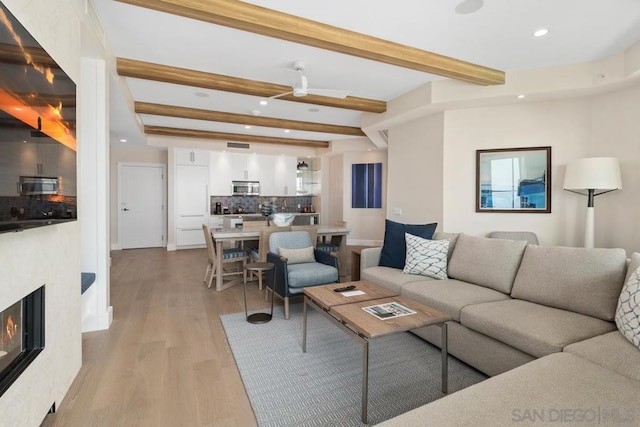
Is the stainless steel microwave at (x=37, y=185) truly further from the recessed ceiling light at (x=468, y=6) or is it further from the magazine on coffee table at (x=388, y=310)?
the recessed ceiling light at (x=468, y=6)

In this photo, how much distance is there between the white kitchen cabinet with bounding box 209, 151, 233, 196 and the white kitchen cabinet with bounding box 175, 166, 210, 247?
0.41 feet

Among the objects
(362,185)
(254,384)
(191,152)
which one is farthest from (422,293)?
(191,152)

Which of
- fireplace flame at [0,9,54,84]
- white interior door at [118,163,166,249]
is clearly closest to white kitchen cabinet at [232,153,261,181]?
white interior door at [118,163,166,249]

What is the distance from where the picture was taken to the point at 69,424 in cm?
176

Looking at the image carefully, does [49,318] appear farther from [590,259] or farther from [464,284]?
[590,259]

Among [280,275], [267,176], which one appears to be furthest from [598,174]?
[267,176]

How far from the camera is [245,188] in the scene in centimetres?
805

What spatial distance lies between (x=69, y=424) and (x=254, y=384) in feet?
3.34

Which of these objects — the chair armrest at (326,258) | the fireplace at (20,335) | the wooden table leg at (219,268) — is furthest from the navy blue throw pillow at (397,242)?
the fireplace at (20,335)

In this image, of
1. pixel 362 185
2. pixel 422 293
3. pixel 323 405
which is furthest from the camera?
pixel 362 185

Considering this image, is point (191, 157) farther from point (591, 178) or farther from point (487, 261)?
point (591, 178)

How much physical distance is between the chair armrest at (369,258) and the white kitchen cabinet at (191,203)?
16.6ft

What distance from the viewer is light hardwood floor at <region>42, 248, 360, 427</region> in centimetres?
185

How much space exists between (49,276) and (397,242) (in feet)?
10.1
